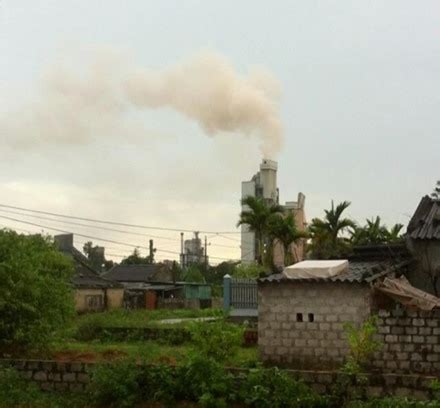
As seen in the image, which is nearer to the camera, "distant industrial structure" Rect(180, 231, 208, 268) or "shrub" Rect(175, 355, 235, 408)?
"shrub" Rect(175, 355, 235, 408)

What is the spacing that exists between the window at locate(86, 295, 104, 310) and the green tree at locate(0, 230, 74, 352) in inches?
947

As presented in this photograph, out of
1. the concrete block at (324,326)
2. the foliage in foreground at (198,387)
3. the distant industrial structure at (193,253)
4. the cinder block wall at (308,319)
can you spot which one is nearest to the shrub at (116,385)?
the foliage in foreground at (198,387)

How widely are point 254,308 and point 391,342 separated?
16.3 metres

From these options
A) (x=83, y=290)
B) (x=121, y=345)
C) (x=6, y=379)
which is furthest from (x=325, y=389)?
(x=83, y=290)

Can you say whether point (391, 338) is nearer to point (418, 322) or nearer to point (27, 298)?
point (418, 322)

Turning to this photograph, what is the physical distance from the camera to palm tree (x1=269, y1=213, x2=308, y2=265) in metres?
35.9

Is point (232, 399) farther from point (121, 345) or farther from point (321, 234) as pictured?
point (321, 234)

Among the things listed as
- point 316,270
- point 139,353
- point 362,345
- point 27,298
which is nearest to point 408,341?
point 362,345

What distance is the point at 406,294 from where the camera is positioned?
1789 cm

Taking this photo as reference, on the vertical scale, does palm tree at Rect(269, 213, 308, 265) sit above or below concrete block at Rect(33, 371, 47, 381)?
Answer: above

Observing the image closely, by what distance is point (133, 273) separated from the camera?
214ft

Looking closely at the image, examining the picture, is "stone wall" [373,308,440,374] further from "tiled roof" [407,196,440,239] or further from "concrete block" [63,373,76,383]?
"concrete block" [63,373,76,383]

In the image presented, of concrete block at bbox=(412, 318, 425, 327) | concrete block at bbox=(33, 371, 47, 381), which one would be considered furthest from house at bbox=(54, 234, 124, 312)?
concrete block at bbox=(412, 318, 425, 327)

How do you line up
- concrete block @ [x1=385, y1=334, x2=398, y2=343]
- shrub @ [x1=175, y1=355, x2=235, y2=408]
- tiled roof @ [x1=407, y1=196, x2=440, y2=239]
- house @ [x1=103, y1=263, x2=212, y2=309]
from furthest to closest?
house @ [x1=103, y1=263, x2=212, y2=309], tiled roof @ [x1=407, y1=196, x2=440, y2=239], concrete block @ [x1=385, y1=334, x2=398, y2=343], shrub @ [x1=175, y1=355, x2=235, y2=408]
